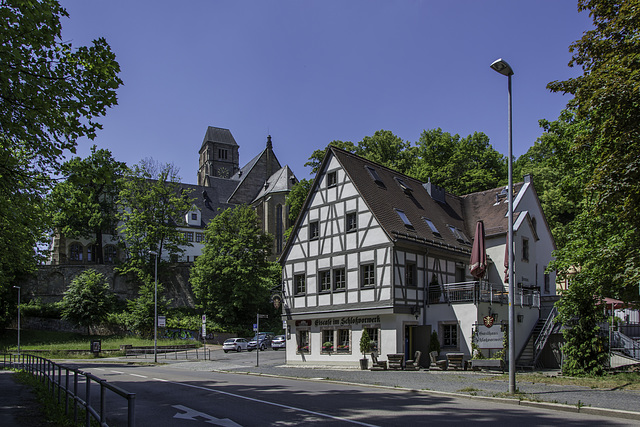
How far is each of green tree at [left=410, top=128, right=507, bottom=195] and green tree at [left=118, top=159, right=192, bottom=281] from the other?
25455mm

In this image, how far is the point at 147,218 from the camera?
60.1m

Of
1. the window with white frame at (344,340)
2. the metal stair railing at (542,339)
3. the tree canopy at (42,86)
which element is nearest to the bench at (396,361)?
the window with white frame at (344,340)

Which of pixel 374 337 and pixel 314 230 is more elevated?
pixel 314 230

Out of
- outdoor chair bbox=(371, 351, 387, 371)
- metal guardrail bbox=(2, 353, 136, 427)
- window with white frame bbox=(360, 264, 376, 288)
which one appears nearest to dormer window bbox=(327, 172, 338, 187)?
window with white frame bbox=(360, 264, 376, 288)

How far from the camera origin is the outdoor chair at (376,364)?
83.4 ft

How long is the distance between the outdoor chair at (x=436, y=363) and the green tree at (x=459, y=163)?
979 inches

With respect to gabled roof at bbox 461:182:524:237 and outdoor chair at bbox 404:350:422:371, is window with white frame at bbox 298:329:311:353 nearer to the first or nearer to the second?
outdoor chair at bbox 404:350:422:371

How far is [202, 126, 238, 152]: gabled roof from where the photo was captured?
12169 cm

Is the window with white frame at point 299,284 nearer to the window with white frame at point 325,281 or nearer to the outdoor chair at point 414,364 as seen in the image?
the window with white frame at point 325,281

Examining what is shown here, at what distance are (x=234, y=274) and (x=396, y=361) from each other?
29720mm

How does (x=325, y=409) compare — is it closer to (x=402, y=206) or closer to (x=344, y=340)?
(x=344, y=340)

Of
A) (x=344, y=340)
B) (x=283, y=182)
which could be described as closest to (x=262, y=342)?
(x=344, y=340)

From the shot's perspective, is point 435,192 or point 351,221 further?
point 435,192

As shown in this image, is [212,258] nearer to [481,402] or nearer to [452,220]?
[452,220]
